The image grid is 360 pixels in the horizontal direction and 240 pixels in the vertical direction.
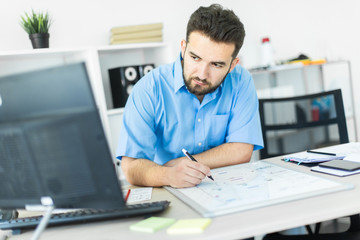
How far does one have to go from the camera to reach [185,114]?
1609 millimetres

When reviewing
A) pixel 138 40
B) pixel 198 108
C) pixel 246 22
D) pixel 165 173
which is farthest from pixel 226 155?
pixel 246 22

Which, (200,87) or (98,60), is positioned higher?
(98,60)

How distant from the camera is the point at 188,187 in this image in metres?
1.19

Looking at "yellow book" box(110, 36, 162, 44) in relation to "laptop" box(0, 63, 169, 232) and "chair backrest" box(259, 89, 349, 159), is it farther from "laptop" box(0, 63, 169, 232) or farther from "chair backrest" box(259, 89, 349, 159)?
"laptop" box(0, 63, 169, 232)

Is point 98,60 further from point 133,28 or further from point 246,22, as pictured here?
point 246,22

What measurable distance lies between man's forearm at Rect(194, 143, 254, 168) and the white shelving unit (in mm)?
1139

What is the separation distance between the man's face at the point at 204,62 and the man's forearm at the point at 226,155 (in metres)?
0.26

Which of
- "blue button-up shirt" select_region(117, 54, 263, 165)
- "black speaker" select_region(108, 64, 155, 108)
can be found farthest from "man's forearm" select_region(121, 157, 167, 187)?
"black speaker" select_region(108, 64, 155, 108)

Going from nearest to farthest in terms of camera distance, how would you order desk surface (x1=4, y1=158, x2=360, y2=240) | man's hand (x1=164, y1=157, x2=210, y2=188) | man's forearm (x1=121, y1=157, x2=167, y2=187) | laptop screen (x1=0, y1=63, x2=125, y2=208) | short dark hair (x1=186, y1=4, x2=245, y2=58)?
laptop screen (x1=0, y1=63, x2=125, y2=208), desk surface (x1=4, y1=158, x2=360, y2=240), man's hand (x1=164, y1=157, x2=210, y2=188), man's forearm (x1=121, y1=157, x2=167, y2=187), short dark hair (x1=186, y1=4, x2=245, y2=58)

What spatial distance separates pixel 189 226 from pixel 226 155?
2.31ft

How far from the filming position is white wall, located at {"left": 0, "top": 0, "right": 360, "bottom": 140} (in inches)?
109

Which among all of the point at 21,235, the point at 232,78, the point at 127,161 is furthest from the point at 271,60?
the point at 21,235

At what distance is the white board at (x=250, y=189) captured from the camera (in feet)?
3.15

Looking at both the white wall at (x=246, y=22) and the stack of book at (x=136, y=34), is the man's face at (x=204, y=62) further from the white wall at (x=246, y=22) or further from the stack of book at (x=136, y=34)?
the white wall at (x=246, y=22)
